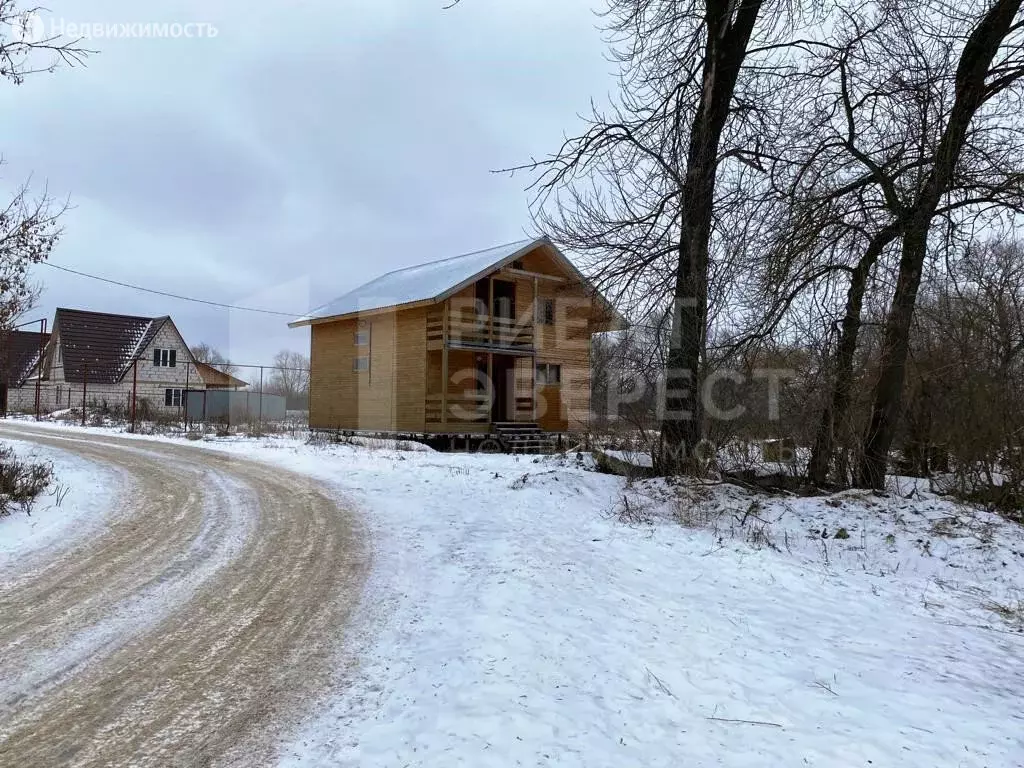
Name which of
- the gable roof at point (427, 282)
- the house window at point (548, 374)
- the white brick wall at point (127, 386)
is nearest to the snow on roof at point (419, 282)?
the gable roof at point (427, 282)

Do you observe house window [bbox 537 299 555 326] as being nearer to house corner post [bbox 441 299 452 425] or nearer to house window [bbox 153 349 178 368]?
house corner post [bbox 441 299 452 425]

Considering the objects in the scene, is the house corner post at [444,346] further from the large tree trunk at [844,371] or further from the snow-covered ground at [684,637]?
the large tree trunk at [844,371]

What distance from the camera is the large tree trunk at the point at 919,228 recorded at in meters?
8.66

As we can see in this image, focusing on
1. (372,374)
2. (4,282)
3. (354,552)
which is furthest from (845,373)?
(372,374)

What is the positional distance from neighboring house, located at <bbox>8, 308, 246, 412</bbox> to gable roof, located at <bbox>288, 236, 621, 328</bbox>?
1626 centimetres

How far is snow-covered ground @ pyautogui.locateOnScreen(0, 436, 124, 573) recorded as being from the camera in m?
6.54

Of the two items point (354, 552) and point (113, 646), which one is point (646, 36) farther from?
point (113, 646)

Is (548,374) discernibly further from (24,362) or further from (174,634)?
(24,362)

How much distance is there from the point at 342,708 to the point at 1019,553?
24.5ft

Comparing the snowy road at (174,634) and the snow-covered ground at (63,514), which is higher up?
the snow-covered ground at (63,514)

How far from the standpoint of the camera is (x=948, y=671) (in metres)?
4.40

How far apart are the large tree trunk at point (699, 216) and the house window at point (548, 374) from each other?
12.2 m

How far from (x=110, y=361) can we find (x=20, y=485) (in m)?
33.2

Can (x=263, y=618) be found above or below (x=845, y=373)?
below
